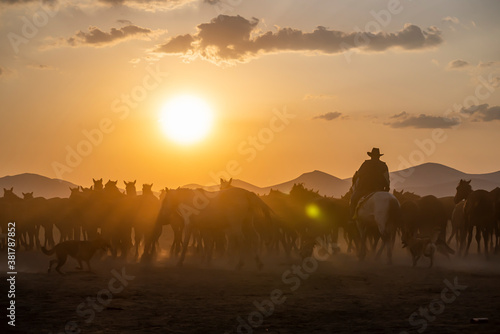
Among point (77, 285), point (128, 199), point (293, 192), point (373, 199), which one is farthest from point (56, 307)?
point (293, 192)

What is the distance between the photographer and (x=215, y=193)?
65.6ft

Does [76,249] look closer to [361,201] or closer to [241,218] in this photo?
[241,218]

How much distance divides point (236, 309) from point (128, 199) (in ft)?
49.1

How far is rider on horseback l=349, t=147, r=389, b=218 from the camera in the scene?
2264cm

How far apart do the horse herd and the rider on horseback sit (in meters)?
1.06

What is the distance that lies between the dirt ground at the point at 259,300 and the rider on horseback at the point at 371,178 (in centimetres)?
504

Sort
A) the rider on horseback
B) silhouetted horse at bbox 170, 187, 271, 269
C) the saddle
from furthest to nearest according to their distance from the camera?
the rider on horseback < the saddle < silhouetted horse at bbox 170, 187, 271, 269

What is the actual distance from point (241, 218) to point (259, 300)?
22.9 feet

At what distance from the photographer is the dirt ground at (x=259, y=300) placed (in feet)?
30.5

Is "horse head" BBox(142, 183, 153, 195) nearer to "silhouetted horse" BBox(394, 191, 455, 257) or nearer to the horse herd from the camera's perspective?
the horse herd

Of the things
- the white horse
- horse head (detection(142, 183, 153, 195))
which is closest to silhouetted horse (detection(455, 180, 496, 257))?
the white horse

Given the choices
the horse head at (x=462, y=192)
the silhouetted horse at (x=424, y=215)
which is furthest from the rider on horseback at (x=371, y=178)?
the horse head at (x=462, y=192)

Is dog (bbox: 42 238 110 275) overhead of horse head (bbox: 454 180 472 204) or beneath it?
beneath


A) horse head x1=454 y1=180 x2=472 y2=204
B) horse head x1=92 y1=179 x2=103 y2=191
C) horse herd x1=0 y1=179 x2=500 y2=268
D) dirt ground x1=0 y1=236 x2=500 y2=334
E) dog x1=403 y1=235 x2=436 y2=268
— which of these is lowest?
dirt ground x1=0 y1=236 x2=500 y2=334
